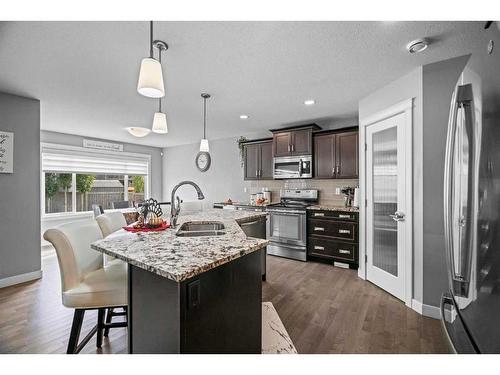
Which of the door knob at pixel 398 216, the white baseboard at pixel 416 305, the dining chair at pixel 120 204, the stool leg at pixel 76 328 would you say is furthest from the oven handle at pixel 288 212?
the dining chair at pixel 120 204

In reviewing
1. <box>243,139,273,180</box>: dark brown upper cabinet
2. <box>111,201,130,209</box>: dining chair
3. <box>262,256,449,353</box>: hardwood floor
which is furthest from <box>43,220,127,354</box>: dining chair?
<box>111,201,130,209</box>: dining chair

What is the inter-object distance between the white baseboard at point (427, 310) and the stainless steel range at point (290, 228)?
1764 mm

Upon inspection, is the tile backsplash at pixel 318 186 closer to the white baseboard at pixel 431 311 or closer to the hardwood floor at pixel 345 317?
the hardwood floor at pixel 345 317

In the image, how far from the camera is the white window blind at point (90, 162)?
16.2ft

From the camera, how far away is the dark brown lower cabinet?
351 centimetres

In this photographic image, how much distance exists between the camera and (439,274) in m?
2.19

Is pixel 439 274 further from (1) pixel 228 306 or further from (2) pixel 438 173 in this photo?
(1) pixel 228 306

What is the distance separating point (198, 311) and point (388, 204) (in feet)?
8.17

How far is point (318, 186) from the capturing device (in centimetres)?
455

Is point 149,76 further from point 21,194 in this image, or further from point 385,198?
point 21,194

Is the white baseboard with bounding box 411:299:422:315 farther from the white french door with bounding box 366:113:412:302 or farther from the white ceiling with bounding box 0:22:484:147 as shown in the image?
the white ceiling with bounding box 0:22:484:147

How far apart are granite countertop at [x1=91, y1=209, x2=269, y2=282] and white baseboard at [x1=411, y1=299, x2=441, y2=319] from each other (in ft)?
6.34
